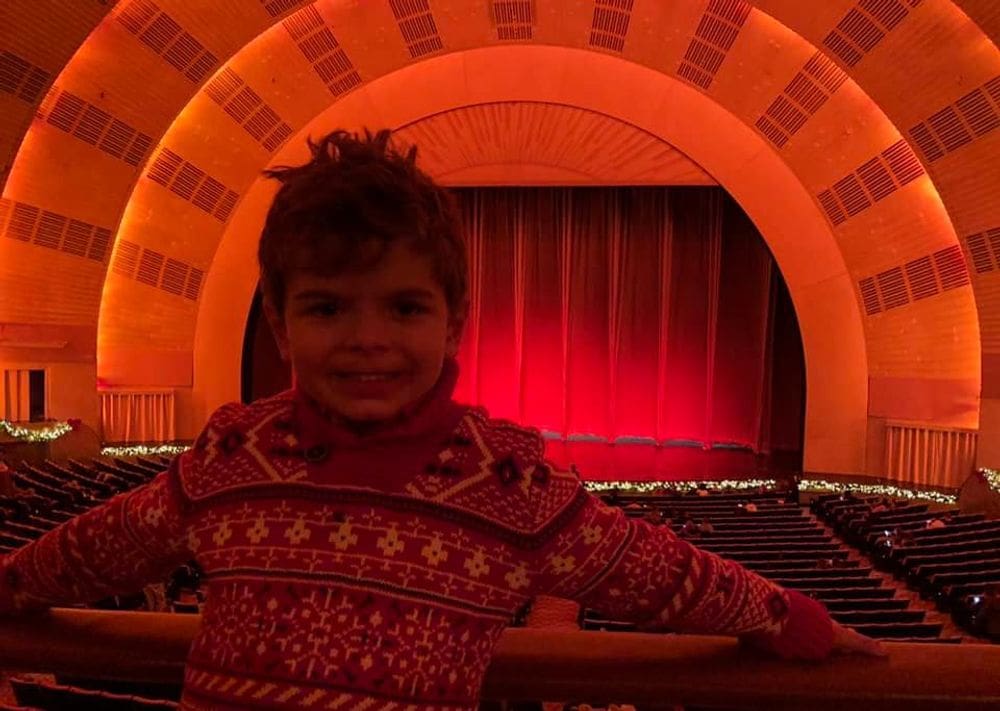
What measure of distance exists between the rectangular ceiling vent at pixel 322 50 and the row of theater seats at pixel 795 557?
1009cm

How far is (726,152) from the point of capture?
1738 centimetres

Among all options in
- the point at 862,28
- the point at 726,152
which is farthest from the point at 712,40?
the point at 862,28

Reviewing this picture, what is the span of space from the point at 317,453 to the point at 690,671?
577 mm

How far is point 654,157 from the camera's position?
18172 mm

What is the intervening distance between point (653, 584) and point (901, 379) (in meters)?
16.9

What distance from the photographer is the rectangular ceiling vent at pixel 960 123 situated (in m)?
13.2

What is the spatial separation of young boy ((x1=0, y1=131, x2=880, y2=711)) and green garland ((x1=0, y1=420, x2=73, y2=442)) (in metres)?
16.0

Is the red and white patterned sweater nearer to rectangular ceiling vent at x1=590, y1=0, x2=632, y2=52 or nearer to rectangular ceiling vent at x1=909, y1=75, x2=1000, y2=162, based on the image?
rectangular ceiling vent at x1=909, y1=75, x2=1000, y2=162

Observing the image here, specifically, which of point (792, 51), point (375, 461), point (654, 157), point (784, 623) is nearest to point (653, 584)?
point (784, 623)

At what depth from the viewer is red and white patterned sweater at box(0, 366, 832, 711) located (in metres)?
1.08

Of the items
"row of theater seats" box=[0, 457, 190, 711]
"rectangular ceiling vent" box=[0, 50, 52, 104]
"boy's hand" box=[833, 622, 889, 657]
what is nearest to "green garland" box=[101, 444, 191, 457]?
"row of theater seats" box=[0, 457, 190, 711]

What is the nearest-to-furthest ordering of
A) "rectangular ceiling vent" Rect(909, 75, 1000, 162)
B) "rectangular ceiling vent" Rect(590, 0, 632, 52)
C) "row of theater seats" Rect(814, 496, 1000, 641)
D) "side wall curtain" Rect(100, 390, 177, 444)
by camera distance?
"row of theater seats" Rect(814, 496, 1000, 641), "rectangular ceiling vent" Rect(909, 75, 1000, 162), "rectangular ceiling vent" Rect(590, 0, 632, 52), "side wall curtain" Rect(100, 390, 177, 444)

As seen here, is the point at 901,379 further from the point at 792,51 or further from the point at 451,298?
the point at 451,298

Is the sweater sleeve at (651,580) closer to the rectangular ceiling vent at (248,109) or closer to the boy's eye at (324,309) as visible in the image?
the boy's eye at (324,309)
